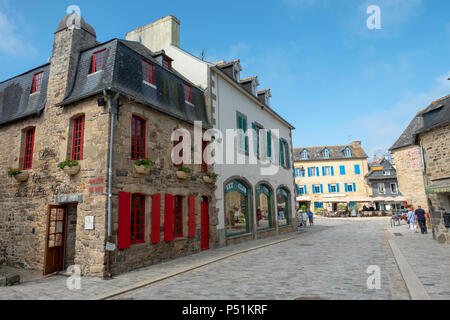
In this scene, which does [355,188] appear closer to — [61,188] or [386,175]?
[386,175]

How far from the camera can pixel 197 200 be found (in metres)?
11.4

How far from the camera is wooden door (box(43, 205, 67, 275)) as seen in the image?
8450 mm

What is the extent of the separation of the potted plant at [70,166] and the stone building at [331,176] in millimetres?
32927

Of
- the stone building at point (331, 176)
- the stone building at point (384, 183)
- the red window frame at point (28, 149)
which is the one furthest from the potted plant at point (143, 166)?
the stone building at point (384, 183)

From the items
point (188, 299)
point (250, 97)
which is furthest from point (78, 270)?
point (250, 97)

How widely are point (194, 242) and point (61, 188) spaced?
4.88 metres

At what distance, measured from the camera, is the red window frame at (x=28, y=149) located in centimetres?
1033

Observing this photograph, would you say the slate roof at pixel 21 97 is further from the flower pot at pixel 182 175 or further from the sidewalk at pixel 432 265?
the sidewalk at pixel 432 265

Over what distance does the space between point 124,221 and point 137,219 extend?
2.80 ft

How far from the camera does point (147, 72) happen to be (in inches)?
400

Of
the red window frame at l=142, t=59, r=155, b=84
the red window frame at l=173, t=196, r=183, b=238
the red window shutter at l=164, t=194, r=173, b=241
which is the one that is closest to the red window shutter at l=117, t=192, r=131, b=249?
the red window shutter at l=164, t=194, r=173, b=241

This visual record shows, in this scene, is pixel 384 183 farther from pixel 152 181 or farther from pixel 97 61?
pixel 97 61

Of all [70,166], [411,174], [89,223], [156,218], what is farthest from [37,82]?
[411,174]
